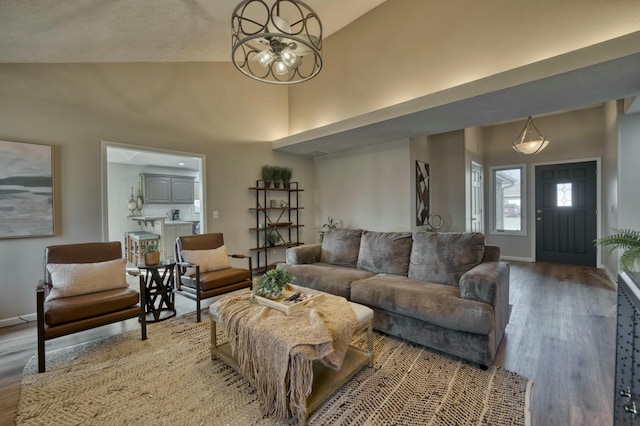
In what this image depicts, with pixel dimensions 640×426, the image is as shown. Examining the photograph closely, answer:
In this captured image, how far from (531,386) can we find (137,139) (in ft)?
16.1

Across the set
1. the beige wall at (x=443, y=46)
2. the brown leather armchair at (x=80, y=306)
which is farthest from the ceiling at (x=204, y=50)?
the brown leather armchair at (x=80, y=306)

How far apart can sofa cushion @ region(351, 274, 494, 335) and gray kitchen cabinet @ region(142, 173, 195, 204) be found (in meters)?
5.92

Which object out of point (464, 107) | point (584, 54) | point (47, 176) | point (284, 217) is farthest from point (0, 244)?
point (584, 54)

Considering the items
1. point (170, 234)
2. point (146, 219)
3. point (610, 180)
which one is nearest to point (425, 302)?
point (610, 180)

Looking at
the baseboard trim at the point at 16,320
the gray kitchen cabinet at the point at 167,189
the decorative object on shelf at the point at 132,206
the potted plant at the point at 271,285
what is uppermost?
the gray kitchen cabinet at the point at 167,189

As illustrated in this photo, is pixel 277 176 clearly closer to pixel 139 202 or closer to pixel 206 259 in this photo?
pixel 206 259

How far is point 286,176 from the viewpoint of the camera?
18.0ft

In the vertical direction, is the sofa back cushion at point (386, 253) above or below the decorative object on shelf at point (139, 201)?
below

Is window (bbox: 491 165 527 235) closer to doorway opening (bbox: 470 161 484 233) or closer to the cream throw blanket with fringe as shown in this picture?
doorway opening (bbox: 470 161 484 233)

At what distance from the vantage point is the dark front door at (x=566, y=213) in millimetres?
5402

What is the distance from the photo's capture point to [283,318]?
183 cm

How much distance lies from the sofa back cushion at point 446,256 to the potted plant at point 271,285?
149 cm

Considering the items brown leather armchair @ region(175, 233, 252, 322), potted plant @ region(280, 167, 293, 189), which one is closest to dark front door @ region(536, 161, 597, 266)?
potted plant @ region(280, 167, 293, 189)

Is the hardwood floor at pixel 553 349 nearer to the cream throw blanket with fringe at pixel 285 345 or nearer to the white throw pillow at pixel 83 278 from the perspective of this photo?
the white throw pillow at pixel 83 278
